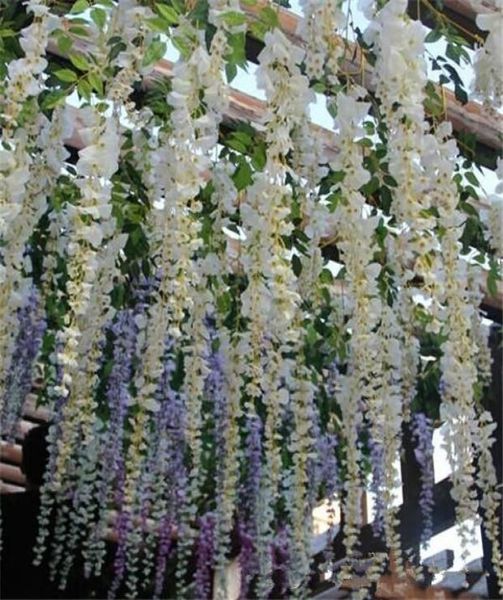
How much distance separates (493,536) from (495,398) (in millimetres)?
837

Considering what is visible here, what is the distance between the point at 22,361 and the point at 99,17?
161cm

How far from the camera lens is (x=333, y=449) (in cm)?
365

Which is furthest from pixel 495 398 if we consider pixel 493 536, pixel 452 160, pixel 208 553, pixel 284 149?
pixel 284 149

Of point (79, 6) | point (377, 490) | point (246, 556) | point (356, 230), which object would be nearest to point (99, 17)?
point (79, 6)

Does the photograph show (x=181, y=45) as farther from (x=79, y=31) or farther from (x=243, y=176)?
(x=243, y=176)

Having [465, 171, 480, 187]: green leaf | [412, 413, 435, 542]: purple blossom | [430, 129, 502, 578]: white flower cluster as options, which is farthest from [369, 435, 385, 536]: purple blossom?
[465, 171, 480, 187]: green leaf

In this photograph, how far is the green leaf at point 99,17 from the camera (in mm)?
1646

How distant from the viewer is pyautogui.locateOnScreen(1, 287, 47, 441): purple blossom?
9.80 feet

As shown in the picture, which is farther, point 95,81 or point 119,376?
point 119,376

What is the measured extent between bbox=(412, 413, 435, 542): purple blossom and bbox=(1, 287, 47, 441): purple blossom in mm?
1370

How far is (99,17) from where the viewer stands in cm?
165

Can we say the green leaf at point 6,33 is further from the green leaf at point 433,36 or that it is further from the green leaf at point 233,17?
the green leaf at point 433,36

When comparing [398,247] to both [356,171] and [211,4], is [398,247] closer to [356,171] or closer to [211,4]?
[356,171]

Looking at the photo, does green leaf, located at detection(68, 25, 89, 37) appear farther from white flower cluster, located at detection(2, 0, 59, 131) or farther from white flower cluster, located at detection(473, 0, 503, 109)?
white flower cluster, located at detection(473, 0, 503, 109)
